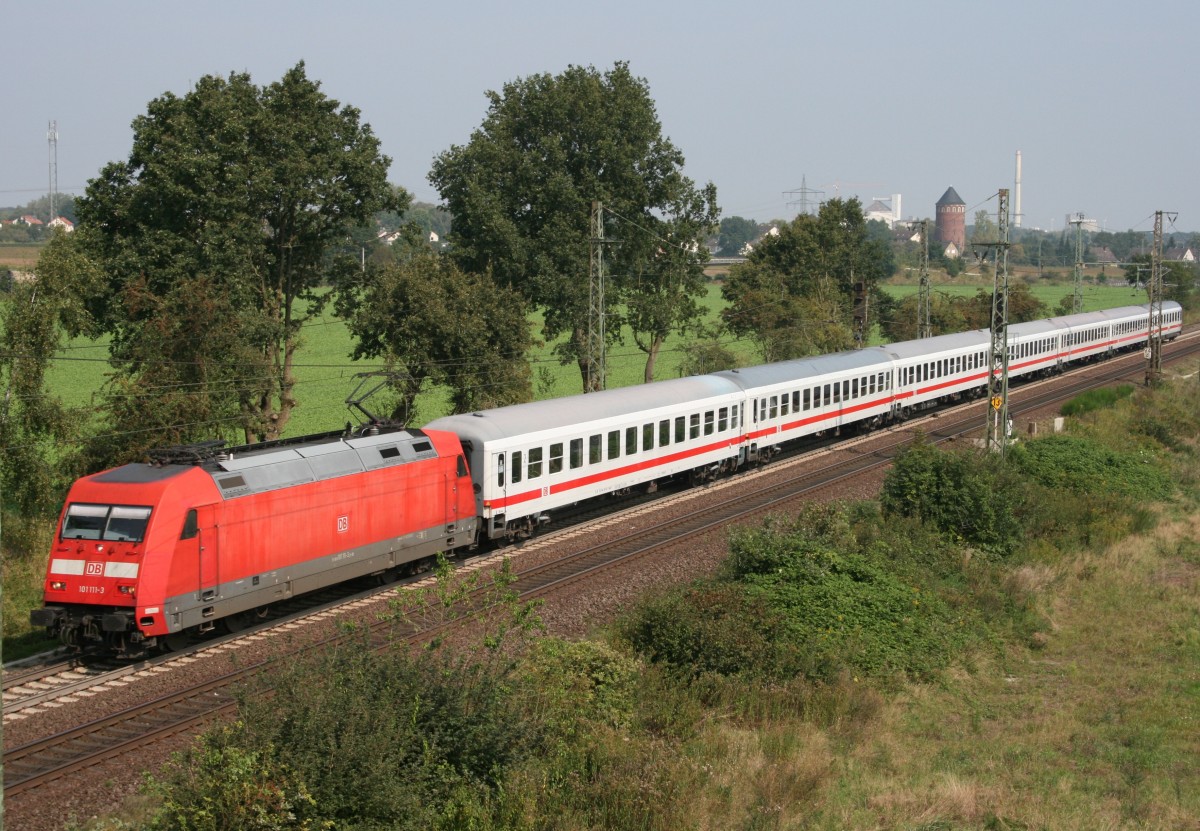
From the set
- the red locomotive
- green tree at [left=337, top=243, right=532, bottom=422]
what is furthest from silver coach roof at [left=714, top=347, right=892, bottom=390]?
the red locomotive

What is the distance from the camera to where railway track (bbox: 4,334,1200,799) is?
1452 centimetres

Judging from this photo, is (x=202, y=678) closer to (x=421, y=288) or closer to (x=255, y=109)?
(x=421, y=288)

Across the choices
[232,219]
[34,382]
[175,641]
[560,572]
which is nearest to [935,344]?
[232,219]

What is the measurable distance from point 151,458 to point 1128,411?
1678 inches

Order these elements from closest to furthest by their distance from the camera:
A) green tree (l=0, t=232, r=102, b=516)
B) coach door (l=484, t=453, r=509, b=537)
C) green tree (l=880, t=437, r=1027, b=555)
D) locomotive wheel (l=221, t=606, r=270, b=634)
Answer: locomotive wheel (l=221, t=606, r=270, b=634) < coach door (l=484, t=453, r=509, b=537) < green tree (l=0, t=232, r=102, b=516) < green tree (l=880, t=437, r=1027, b=555)

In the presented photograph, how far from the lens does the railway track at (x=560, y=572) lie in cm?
1452

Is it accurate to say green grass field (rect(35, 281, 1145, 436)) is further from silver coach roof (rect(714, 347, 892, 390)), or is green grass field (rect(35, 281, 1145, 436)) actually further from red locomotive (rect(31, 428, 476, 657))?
red locomotive (rect(31, 428, 476, 657))

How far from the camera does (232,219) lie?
36500mm

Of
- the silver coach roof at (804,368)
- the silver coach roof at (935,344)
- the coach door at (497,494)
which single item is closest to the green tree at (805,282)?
the silver coach roof at (935,344)

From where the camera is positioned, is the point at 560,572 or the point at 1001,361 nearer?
the point at 560,572

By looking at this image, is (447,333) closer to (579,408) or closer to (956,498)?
(579,408)

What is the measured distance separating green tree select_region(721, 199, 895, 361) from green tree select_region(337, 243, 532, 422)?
23.2 metres

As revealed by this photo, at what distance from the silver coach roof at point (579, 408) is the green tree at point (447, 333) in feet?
25.4

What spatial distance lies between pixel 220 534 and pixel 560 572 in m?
8.04
